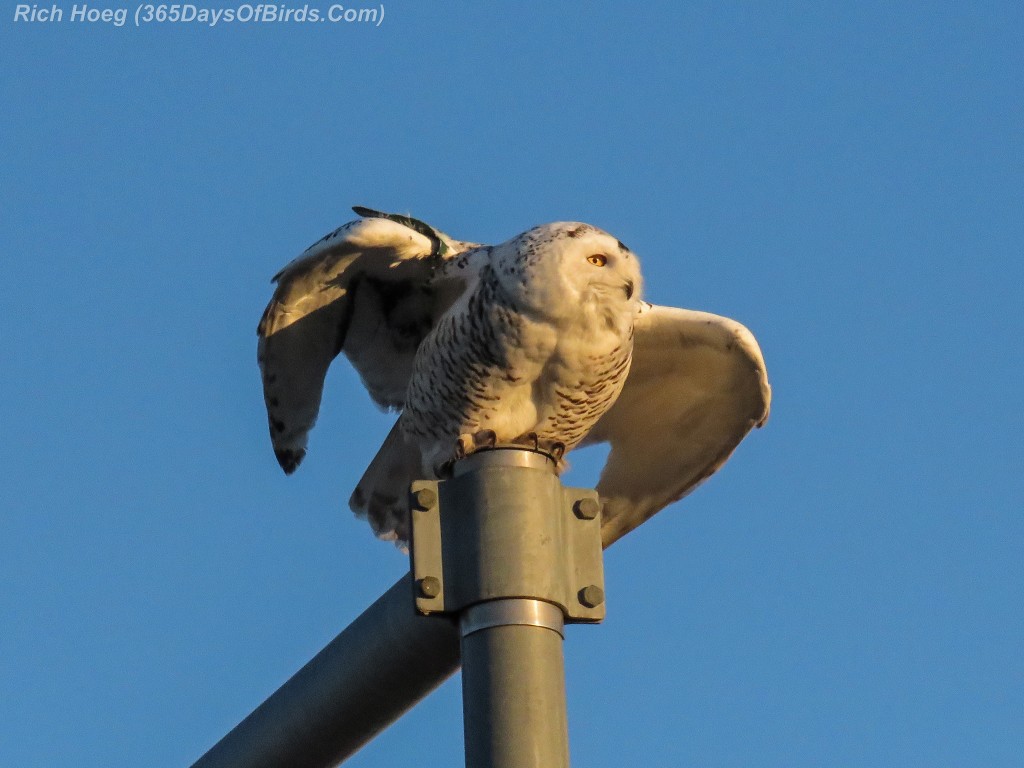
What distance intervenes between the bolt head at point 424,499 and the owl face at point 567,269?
221cm

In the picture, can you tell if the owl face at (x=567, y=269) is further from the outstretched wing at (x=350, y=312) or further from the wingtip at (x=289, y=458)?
the wingtip at (x=289, y=458)

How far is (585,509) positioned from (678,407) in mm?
2869

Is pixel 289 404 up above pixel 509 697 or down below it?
above

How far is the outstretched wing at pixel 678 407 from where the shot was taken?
5680mm

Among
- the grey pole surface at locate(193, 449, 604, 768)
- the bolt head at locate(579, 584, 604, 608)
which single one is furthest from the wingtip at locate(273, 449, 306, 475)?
the bolt head at locate(579, 584, 604, 608)

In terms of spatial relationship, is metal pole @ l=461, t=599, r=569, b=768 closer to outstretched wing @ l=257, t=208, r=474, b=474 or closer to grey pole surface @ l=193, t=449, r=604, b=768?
grey pole surface @ l=193, t=449, r=604, b=768

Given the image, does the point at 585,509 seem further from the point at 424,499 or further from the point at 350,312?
the point at 350,312

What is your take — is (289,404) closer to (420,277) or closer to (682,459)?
(420,277)

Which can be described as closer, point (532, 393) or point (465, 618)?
point (465, 618)

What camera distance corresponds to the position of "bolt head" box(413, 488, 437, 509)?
3.04 metres

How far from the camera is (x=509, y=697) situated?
272cm

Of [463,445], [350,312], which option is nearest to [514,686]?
[463,445]

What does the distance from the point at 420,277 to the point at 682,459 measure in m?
1.16

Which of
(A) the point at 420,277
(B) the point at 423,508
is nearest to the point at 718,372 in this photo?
(A) the point at 420,277
